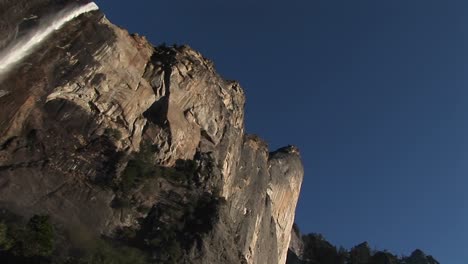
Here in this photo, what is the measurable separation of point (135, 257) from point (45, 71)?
19.5 metres

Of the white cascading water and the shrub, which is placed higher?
the white cascading water

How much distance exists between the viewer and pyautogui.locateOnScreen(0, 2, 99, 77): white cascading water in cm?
5447

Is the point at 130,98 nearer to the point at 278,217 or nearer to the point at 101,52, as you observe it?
the point at 101,52

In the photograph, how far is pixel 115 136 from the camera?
186 feet

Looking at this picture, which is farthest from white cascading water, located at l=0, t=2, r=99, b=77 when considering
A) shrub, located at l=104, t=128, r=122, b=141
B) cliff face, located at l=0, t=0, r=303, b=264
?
shrub, located at l=104, t=128, r=122, b=141

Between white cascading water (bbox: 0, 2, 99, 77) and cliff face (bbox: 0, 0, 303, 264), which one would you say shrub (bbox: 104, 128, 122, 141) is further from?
white cascading water (bbox: 0, 2, 99, 77)

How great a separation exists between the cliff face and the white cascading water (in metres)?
0.52

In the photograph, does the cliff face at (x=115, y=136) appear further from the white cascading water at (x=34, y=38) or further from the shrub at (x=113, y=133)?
the white cascading water at (x=34, y=38)

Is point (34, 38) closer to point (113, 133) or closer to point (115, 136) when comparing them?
point (113, 133)

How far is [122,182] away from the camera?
54500 mm

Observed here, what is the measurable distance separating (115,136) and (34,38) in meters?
12.2

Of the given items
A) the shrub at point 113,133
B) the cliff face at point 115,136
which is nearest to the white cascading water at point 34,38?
the cliff face at point 115,136

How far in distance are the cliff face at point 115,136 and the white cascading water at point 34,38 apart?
1.71ft

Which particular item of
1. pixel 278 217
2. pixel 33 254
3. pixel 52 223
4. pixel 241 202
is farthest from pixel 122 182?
pixel 278 217
